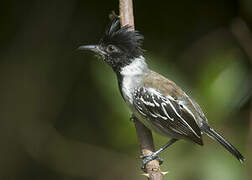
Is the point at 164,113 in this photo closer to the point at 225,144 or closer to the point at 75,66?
the point at 225,144

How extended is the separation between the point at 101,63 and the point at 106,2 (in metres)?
1.08

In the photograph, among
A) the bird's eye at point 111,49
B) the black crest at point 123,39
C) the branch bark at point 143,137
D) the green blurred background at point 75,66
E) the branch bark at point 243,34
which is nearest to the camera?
the branch bark at point 143,137

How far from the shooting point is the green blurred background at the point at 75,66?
5152 millimetres

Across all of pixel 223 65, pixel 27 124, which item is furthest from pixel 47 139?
pixel 223 65

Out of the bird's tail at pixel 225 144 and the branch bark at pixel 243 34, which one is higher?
the branch bark at pixel 243 34

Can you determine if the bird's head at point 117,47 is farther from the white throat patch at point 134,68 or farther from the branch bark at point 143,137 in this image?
the branch bark at point 143,137

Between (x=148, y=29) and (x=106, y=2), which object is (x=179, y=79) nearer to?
(x=148, y=29)

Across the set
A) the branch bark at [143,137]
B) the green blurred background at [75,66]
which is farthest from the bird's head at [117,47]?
the green blurred background at [75,66]

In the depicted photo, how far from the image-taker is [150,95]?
4.18m

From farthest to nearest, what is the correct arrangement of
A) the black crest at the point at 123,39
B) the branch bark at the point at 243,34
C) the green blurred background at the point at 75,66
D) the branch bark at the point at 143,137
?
the green blurred background at the point at 75,66, the branch bark at the point at 243,34, the black crest at the point at 123,39, the branch bark at the point at 143,137

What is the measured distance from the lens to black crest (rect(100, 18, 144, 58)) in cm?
403

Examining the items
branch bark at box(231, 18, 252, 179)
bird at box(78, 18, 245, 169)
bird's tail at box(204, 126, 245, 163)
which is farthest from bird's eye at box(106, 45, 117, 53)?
branch bark at box(231, 18, 252, 179)

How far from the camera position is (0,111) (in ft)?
19.3

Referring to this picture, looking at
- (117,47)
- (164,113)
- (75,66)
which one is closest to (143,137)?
(164,113)
